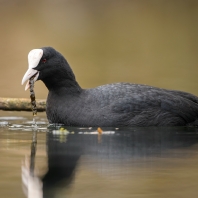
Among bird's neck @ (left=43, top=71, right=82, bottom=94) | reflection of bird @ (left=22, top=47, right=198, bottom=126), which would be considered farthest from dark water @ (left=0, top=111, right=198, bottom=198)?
bird's neck @ (left=43, top=71, right=82, bottom=94)

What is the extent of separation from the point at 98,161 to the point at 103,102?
2747mm

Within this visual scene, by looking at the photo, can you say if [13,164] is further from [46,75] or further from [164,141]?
[46,75]

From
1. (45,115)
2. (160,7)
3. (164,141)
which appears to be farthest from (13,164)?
(160,7)

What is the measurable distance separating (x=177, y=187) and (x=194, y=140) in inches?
126

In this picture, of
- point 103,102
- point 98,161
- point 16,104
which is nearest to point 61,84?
point 103,102

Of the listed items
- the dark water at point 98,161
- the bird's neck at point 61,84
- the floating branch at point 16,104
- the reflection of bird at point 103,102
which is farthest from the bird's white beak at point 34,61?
the floating branch at point 16,104

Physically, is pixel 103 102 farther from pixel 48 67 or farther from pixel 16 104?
pixel 16 104

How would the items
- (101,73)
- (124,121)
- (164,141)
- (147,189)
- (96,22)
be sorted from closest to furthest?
(147,189), (164,141), (124,121), (101,73), (96,22)

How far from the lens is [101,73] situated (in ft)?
68.3

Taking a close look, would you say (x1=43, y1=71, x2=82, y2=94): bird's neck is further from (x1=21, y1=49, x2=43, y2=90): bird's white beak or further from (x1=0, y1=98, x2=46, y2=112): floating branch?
(x1=0, y1=98, x2=46, y2=112): floating branch

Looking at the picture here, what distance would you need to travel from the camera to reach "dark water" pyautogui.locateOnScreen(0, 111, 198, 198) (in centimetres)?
803

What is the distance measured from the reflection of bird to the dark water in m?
0.17

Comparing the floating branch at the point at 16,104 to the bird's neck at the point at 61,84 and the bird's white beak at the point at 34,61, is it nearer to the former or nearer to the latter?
the bird's neck at the point at 61,84

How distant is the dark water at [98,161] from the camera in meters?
8.03
